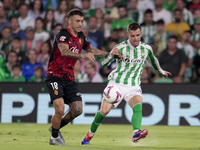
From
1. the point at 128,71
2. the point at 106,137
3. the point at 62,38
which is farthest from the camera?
the point at 106,137

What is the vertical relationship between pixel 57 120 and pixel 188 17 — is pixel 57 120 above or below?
below

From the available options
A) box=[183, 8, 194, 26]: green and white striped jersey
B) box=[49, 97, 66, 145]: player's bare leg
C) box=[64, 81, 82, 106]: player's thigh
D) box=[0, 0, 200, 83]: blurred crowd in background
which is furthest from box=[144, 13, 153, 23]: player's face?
box=[49, 97, 66, 145]: player's bare leg

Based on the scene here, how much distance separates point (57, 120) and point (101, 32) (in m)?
5.43

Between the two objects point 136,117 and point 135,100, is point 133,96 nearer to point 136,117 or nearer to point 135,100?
point 135,100

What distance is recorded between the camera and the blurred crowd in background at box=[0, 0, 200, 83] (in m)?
9.41

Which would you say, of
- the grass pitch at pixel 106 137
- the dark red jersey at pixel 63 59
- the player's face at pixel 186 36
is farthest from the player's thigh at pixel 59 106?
the player's face at pixel 186 36

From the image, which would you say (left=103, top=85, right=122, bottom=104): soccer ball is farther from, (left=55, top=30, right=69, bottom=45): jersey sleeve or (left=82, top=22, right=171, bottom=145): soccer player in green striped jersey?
(left=55, top=30, right=69, bottom=45): jersey sleeve

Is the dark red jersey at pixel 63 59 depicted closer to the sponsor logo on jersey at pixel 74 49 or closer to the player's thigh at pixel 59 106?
the sponsor logo on jersey at pixel 74 49

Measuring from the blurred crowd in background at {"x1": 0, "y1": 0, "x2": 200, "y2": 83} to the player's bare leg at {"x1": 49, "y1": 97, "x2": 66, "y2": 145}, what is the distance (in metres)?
4.08

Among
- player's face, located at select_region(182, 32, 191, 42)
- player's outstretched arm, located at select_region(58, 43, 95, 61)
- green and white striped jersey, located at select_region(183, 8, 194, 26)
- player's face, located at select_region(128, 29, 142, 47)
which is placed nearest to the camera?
player's outstretched arm, located at select_region(58, 43, 95, 61)

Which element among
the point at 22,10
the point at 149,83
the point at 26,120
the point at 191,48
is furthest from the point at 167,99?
the point at 22,10

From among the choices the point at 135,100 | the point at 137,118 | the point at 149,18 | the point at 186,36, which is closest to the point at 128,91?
the point at 135,100

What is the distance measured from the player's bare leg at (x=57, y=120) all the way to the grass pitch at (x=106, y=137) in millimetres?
132

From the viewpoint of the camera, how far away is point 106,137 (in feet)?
21.7
